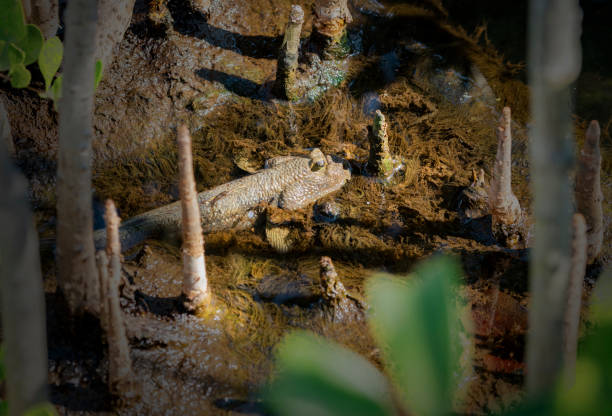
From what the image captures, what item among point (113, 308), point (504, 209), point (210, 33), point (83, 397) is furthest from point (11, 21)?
point (210, 33)

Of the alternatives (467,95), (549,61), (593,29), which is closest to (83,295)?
(549,61)

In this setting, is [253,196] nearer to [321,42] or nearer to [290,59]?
[290,59]

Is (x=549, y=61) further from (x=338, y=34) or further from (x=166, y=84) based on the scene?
(x=338, y=34)

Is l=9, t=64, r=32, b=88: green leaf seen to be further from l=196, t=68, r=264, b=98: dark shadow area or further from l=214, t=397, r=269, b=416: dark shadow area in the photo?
l=196, t=68, r=264, b=98: dark shadow area

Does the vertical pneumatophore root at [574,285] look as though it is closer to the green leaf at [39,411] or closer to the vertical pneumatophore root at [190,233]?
the green leaf at [39,411]

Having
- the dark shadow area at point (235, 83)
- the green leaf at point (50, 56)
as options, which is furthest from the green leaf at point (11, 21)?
the dark shadow area at point (235, 83)

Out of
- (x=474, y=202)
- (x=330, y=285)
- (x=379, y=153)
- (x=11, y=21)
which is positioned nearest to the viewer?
(x=11, y=21)
